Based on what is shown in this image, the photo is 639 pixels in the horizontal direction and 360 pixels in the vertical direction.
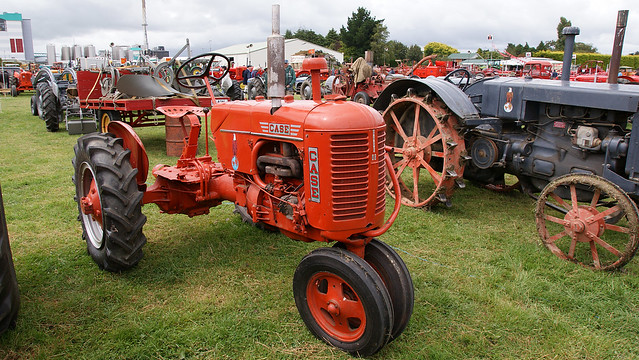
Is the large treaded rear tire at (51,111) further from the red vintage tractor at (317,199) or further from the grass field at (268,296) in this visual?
the red vintage tractor at (317,199)

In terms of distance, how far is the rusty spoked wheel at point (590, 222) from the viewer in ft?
11.1

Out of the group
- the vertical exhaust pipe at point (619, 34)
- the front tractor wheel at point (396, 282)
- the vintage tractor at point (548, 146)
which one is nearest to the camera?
the front tractor wheel at point (396, 282)

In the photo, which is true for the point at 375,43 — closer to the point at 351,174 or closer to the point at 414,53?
the point at 414,53

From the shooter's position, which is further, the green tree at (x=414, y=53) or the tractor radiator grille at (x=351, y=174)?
the green tree at (x=414, y=53)

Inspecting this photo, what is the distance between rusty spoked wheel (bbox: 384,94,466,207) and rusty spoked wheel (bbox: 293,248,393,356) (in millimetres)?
1931

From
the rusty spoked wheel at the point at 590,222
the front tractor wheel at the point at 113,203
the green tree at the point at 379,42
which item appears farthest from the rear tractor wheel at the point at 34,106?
the green tree at the point at 379,42

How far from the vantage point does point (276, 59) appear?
274 cm

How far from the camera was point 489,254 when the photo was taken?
3932 mm

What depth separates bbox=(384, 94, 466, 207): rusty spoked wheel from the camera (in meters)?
4.70

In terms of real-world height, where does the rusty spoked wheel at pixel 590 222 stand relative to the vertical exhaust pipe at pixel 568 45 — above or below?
below

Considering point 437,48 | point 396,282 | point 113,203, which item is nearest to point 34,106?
point 113,203

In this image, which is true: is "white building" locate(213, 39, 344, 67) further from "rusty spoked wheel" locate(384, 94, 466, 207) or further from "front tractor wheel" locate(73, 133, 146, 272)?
"front tractor wheel" locate(73, 133, 146, 272)

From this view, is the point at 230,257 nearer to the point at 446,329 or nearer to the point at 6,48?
the point at 446,329

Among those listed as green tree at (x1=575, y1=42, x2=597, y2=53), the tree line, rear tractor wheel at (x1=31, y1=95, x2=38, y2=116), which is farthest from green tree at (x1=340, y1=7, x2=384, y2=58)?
rear tractor wheel at (x1=31, y1=95, x2=38, y2=116)
